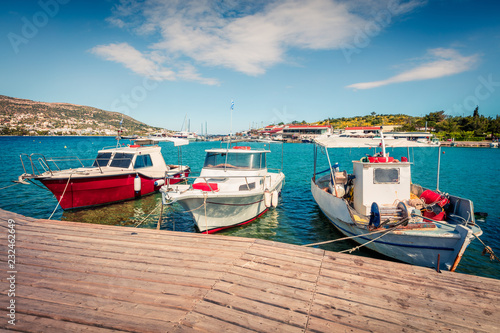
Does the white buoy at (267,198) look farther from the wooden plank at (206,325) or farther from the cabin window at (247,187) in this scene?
the wooden plank at (206,325)

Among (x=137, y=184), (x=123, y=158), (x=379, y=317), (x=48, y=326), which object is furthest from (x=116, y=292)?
(x=123, y=158)

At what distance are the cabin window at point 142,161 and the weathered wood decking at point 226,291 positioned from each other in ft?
32.4

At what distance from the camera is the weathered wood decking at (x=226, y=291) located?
3.24 meters

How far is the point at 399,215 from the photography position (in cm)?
748

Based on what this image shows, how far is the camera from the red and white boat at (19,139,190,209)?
1202cm

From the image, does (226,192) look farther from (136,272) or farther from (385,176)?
(385,176)

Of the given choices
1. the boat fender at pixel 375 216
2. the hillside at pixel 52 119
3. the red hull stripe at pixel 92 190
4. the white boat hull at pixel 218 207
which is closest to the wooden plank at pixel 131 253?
the white boat hull at pixel 218 207

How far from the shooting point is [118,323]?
10.3 feet

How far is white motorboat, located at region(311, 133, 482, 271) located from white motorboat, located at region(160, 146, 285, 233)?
306 centimetres

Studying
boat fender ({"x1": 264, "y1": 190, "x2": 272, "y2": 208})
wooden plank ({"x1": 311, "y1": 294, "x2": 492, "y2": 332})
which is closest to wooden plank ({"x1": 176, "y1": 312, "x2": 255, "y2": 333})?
wooden plank ({"x1": 311, "y1": 294, "x2": 492, "y2": 332})

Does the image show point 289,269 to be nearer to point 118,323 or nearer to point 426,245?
point 118,323

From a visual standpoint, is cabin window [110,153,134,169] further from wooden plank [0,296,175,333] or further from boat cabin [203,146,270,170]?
wooden plank [0,296,175,333]

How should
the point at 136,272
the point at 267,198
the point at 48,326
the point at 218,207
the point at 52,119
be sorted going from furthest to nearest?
1. the point at 52,119
2. the point at 267,198
3. the point at 218,207
4. the point at 136,272
5. the point at 48,326

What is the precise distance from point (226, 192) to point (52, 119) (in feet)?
577
